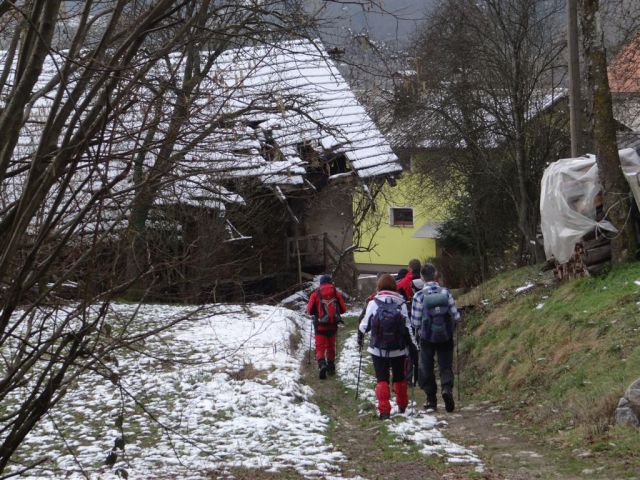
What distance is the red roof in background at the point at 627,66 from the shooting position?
21766mm

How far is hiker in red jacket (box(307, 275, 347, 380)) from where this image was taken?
13539 mm

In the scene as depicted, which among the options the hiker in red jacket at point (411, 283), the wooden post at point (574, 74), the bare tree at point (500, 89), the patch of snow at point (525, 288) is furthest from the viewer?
the bare tree at point (500, 89)

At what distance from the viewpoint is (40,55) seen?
3939 mm

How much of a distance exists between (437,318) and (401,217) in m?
33.6

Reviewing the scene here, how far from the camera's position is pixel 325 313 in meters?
13.7

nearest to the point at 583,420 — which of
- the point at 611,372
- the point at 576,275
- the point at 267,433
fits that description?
the point at 611,372

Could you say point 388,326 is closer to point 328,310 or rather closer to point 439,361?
point 439,361

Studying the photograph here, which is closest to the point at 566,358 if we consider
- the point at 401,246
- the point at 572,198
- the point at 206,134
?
the point at 572,198

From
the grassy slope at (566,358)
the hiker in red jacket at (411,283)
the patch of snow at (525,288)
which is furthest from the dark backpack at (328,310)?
the patch of snow at (525,288)

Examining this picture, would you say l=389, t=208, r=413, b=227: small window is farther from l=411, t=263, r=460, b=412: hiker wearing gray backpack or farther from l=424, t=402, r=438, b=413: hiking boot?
l=411, t=263, r=460, b=412: hiker wearing gray backpack

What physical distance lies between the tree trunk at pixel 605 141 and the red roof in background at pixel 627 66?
670 cm

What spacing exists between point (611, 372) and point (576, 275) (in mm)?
6070

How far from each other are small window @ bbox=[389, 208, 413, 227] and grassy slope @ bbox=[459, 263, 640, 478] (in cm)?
2577

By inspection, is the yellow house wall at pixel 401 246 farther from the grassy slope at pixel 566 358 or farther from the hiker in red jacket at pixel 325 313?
the hiker in red jacket at pixel 325 313
